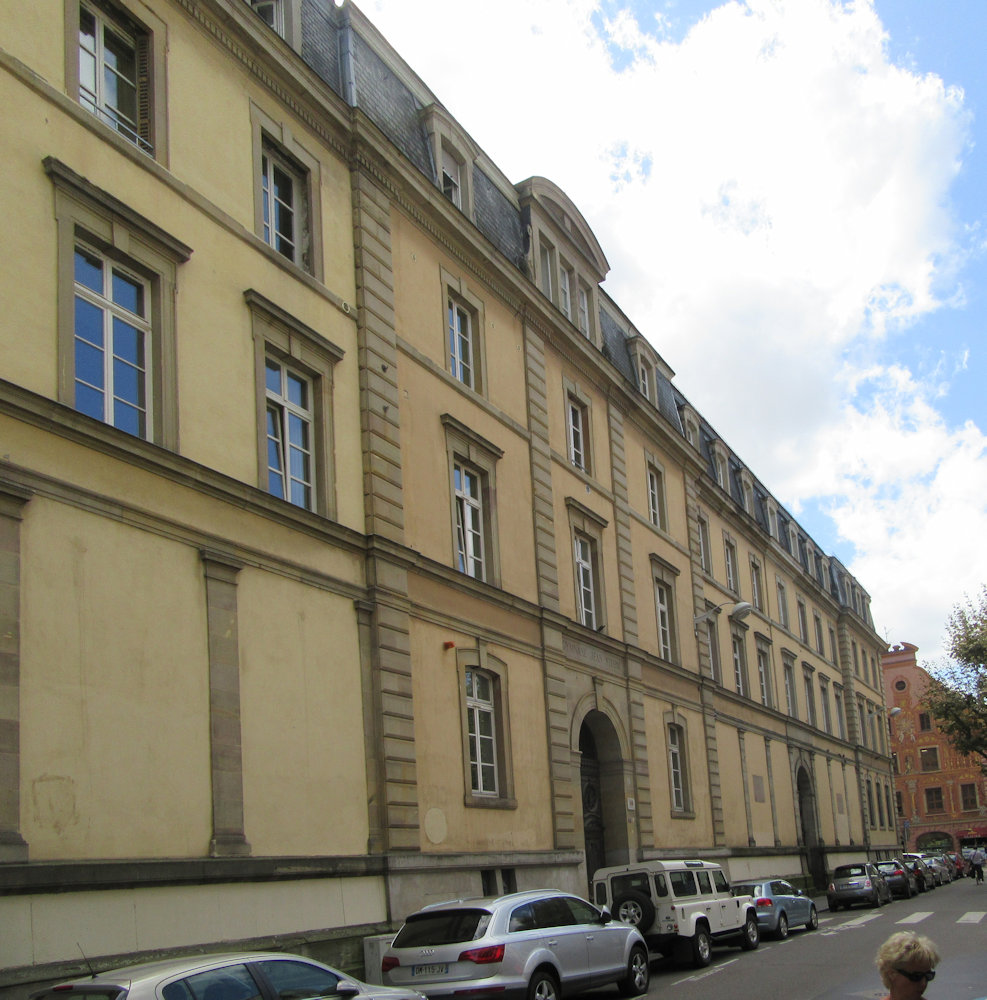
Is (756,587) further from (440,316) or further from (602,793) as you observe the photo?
(440,316)

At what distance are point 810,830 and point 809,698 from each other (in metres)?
6.15

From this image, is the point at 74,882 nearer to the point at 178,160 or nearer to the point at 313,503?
the point at 313,503

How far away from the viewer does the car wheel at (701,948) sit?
794 inches

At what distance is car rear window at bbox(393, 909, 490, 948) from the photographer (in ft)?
46.2

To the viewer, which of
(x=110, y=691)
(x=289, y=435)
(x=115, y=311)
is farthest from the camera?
(x=289, y=435)

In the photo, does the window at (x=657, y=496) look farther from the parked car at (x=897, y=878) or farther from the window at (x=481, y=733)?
the parked car at (x=897, y=878)

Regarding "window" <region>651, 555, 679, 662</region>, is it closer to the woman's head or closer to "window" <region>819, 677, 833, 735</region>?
"window" <region>819, 677, 833, 735</region>

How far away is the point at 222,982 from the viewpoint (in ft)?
30.3

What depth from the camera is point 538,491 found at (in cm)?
2559

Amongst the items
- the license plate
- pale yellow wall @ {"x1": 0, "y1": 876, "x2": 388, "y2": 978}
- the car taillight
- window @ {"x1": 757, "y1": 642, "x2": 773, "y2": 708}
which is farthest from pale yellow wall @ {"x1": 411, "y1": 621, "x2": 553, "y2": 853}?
window @ {"x1": 757, "y1": 642, "x2": 773, "y2": 708}

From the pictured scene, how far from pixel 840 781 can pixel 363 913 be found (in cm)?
3946

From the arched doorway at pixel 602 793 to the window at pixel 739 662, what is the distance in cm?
1267

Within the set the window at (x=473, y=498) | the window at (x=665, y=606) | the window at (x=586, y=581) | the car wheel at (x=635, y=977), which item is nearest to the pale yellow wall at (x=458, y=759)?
the window at (x=473, y=498)

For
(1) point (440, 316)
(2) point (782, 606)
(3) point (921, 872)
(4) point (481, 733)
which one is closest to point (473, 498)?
(1) point (440, 316)
